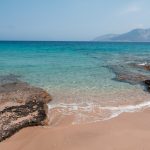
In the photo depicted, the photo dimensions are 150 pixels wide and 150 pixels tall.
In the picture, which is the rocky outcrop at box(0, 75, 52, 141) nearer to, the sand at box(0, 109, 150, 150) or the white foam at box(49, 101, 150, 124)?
the sand at box(0, 109, 150, 150)

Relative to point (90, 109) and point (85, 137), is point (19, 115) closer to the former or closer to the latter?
point (85, 137)

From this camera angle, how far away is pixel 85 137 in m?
6.99

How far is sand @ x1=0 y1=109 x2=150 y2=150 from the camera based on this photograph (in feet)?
21.1

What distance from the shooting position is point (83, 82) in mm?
15867

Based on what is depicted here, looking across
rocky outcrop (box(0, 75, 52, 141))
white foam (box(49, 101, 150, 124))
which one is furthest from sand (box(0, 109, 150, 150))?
white foam (box(49, 101, 150, 124))

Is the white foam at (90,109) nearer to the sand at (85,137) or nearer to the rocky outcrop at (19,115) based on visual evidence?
the sand at (85,137)

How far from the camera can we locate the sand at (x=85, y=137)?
6.43 meters

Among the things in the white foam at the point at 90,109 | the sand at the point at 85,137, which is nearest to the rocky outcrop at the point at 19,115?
the sand at the point at 85,137

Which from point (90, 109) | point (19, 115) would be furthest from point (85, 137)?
point (90, 109)

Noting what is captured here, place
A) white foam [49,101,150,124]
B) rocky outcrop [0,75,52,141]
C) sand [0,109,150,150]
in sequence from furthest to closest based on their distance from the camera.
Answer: white foam [49,101,150,124]
rocky outcrop [0,75,52,141]
sand [0,109,150,150]

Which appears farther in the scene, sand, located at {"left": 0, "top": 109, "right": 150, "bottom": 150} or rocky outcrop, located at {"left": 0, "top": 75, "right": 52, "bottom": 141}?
rocky outcrop, located at {"left": 0, "top": 75, "right": 52, "bottom": 141}

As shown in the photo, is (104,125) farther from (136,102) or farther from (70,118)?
(136,102)

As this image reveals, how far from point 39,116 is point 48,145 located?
1733 mm

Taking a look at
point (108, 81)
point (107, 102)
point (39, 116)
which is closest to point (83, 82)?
point (108, 81)
